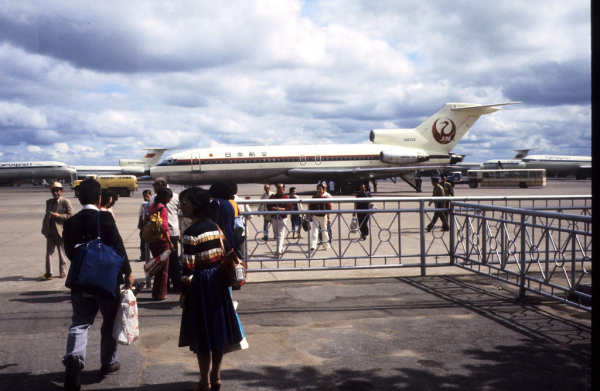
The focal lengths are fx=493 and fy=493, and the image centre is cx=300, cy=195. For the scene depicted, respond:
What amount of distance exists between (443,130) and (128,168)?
49181mm

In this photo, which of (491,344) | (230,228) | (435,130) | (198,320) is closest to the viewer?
(198,320)

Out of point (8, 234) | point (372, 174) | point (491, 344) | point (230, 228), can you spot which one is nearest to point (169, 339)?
point (230, 228)

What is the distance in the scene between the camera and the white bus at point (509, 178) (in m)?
47.2

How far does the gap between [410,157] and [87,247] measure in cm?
3371

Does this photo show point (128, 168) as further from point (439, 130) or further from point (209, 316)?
point (209, 316)

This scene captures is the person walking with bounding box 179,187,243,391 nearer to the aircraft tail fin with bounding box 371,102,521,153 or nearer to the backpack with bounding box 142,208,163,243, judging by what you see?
the backpack with bounding box 142,208,163,243

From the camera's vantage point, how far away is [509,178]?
48719 mm

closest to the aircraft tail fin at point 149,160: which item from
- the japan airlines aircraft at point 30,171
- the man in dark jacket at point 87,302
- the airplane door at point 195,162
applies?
the japan airlines aircraft at point 30,171

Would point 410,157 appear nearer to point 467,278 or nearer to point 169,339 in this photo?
point 467,278

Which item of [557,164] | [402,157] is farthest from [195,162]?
[557,164]

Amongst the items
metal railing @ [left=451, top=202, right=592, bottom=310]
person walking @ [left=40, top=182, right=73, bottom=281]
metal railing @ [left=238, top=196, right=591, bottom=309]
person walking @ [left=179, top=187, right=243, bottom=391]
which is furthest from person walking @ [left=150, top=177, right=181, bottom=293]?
metal railing @ [left=451, top=202, right=592, bottom=310]

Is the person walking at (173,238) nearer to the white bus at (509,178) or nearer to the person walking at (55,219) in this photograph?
the person walking at (55,219)

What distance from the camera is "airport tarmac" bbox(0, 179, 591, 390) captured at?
14.1ft

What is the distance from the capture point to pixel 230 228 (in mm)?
6285
